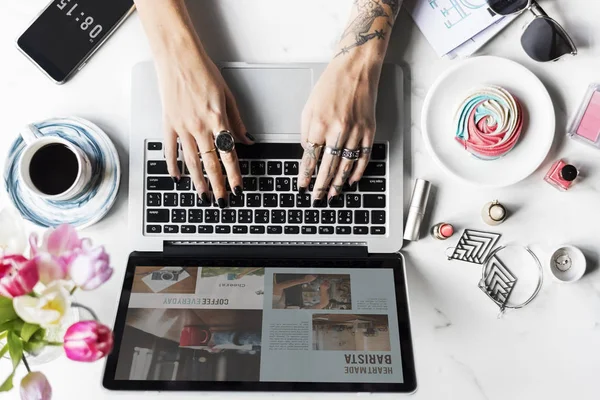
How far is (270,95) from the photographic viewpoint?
726mm

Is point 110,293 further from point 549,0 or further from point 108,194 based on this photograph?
point 549,0

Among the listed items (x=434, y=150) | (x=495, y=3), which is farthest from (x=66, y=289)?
(x=495, y=3)

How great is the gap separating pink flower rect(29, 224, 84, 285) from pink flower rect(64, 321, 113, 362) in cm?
6

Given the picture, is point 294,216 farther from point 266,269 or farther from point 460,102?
point 460,102

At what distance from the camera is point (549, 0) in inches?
29.7

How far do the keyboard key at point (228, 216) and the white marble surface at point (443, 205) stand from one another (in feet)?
0.50

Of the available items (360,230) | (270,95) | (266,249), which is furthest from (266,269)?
(270,95)

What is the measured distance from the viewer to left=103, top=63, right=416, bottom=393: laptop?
2.03 feet

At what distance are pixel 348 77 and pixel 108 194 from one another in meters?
0.38

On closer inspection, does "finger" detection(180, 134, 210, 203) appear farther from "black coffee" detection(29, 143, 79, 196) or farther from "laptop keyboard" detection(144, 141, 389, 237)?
"black coffee" detection(29, 143, 79, 196)

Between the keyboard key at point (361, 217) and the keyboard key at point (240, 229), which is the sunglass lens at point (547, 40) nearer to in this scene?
the keyboard key at point (361, 217)

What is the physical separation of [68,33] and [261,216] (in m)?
0.39

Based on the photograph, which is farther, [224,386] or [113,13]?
[113,13]

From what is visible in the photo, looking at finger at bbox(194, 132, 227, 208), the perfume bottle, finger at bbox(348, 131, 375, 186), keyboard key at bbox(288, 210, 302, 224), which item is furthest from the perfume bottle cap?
finger at bbox(194, 132, 227, 208)
